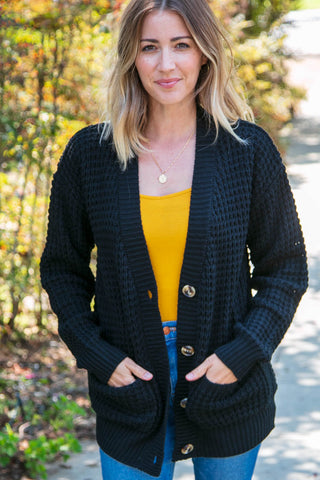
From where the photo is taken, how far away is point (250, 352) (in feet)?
7.20

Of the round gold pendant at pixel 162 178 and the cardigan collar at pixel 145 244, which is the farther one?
the round gold pendant at pixel 162 178

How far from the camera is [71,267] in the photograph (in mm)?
2441

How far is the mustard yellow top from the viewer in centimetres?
220

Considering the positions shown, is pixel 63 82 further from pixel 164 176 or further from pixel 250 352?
pixel 250 352

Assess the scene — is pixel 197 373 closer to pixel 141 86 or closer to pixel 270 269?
pixel 270 269

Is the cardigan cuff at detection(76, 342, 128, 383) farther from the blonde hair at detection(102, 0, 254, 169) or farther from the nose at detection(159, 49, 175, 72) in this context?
the nose at detection(159, 49, 175, 72)

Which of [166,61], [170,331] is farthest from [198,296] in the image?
[166,61]

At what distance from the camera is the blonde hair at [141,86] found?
2.21 meters

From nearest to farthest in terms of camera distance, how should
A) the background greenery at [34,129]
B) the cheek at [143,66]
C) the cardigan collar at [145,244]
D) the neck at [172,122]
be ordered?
the cardigan collar at [145,244]
the cheek at [143,66]
the neck at [172,122]
the background greenery at [34,129]

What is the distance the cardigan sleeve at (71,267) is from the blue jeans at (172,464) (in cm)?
19

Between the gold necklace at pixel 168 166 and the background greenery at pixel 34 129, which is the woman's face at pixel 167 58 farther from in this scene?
the background greenery at pixel 34 129

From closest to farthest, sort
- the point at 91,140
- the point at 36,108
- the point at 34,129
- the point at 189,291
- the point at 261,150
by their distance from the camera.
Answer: the point at 189,291, the point at 261,150, the point at 91,140, the point at 34,129, the point at 36,108

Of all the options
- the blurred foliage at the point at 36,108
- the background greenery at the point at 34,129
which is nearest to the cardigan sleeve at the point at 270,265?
the background greenery at the point at 34,129

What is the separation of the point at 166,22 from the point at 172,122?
0.34m
